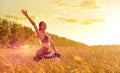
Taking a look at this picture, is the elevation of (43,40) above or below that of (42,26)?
below

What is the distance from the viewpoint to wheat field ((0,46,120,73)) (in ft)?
8.50

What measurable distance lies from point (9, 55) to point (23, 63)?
0.36 metres

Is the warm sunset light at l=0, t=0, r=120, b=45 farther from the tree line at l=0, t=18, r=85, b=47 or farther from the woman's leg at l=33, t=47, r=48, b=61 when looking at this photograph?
the woman's leg at l=33, t=47, r=48, b=61

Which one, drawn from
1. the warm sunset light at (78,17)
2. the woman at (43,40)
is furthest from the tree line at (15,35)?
the woman at (43,40)

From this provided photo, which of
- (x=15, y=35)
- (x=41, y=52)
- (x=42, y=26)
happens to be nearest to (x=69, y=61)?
(x=41, y=52)

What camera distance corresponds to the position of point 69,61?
293cm

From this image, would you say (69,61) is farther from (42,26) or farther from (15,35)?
(15,35)

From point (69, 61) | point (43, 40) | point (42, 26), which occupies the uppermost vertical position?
point (42, 26)

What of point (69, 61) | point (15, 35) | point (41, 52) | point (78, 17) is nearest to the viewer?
point (69, 61)

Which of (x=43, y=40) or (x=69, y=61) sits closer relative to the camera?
(x=69, y=61)

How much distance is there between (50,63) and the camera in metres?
2.79

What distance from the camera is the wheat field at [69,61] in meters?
2.59

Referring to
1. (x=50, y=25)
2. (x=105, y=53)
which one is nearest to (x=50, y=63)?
(x=105, y=53)

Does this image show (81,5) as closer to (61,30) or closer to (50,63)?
(61,30)
